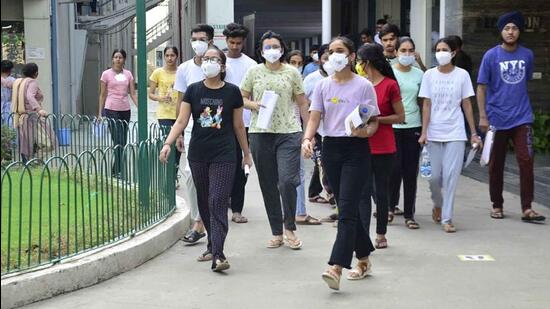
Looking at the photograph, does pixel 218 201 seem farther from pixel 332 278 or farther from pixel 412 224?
pixel 412 224

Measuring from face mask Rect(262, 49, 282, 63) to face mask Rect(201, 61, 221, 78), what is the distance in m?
0.82

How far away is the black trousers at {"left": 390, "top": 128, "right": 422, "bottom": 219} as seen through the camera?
8180mm

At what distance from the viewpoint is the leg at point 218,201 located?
6469 millimetres

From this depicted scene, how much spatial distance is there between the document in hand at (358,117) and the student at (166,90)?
4540mm

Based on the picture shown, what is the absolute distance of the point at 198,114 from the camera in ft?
21.4

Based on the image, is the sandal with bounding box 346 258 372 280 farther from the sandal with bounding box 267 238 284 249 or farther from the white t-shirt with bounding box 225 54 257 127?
the white t-shirt with bounding box 225 54 257 127

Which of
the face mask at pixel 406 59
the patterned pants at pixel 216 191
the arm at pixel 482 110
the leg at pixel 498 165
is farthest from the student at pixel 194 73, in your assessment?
the leg at pixel 498 165

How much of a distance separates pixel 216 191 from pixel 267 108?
100cm

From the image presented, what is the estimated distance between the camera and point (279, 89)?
7316mm

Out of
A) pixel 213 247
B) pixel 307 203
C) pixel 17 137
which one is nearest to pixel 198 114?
pixel 213 247

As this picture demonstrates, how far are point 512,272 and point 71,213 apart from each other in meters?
3.53

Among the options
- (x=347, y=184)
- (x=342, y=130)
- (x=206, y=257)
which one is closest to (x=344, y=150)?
(x=342, y=130)

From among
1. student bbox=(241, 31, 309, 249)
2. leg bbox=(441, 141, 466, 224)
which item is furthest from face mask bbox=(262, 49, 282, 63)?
leg bbox=(441, 141, 466, 224)

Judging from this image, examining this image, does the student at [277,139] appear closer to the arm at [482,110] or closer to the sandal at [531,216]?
the arm at [482,110]
